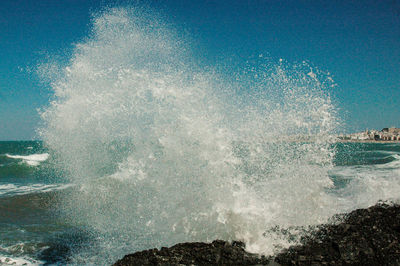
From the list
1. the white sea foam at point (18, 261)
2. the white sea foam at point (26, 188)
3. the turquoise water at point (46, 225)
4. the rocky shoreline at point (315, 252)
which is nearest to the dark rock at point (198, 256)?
the rocky shoreline at point (315, 252)

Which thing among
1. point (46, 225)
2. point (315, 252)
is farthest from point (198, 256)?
point (46, 225)

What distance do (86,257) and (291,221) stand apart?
405 centimetres

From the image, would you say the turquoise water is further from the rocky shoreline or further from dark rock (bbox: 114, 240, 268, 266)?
the rocky shoreline

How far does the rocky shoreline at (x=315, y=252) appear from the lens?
4297 mm

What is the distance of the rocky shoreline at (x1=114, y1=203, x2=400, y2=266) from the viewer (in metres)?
4.30

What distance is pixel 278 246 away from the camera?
489cm

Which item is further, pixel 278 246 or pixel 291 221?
pixel 291 221

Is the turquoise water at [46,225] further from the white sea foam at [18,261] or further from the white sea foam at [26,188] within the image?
the white sea foam at [26,188]

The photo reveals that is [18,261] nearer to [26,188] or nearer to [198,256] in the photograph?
[198,256]

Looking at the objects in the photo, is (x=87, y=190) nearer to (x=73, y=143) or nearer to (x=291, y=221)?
(x=73, y=143)

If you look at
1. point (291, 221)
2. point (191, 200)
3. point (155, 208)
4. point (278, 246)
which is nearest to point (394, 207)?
point (291, 221)

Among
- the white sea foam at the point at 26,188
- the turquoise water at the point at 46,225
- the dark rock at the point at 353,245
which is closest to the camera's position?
the dark rock at the point at 353,245

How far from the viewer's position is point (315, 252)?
4.46m

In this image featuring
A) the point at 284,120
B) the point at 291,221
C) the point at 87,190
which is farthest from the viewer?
the point at 87,190
